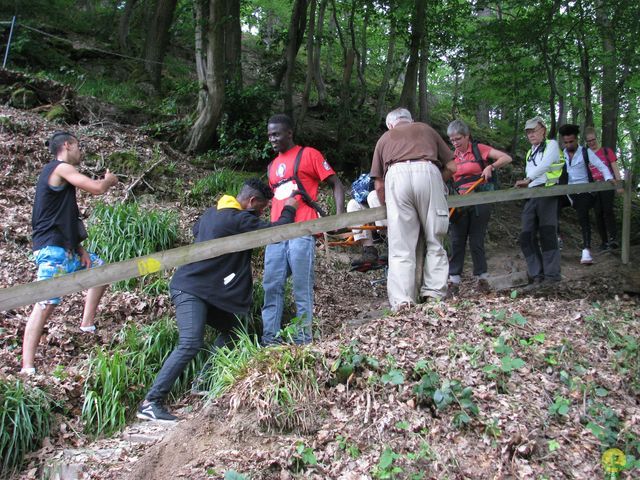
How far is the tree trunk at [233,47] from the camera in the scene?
11938 mm

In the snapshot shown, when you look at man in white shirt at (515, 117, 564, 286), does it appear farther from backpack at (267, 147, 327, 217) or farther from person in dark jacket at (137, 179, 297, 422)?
person in dark jacket at (137, 179, 297, 422)

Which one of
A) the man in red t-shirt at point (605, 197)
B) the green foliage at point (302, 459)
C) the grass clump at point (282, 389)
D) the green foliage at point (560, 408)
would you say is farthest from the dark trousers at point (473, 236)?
the green foliage at point (302, 459)

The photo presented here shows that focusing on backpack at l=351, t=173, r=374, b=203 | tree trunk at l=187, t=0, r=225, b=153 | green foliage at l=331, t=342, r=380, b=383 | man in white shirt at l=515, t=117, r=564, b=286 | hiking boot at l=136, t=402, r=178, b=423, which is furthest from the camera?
tree trunk at l=187, t=0, r=225, b=153

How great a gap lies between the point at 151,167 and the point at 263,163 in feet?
9.10

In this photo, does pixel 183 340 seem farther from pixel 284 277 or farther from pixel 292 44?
pixel 292 44

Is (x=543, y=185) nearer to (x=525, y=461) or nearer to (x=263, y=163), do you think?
(x=525, y=461)

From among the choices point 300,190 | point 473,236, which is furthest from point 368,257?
point 300,190

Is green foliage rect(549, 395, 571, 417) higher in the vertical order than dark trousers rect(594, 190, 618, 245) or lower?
lower

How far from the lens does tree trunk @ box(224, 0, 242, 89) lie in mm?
11938

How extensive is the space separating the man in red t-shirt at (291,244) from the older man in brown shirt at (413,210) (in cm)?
54

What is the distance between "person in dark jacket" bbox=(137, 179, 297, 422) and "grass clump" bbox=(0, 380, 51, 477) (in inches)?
28.2

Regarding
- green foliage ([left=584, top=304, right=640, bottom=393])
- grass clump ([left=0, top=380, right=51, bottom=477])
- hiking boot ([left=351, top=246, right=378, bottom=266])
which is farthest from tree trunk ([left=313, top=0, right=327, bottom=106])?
grass clump ([left=0, top=380, right=51, bottom=477])

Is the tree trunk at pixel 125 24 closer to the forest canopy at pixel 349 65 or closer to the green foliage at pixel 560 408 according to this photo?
the forest canopy at pixel 349 65

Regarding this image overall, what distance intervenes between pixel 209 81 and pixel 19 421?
806 cm
